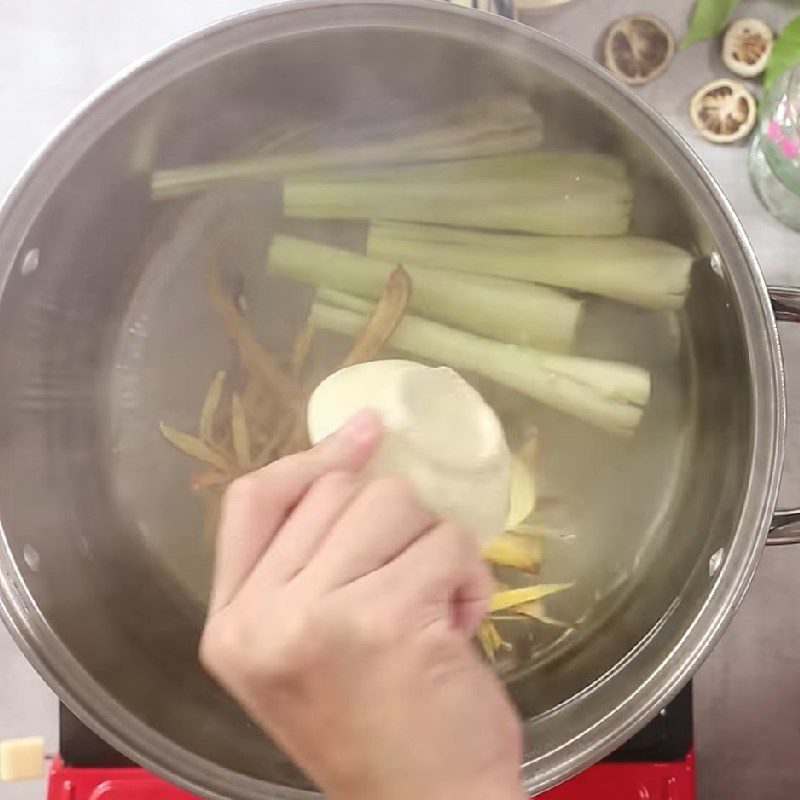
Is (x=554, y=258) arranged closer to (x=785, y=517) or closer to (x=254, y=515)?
(x=785, y=517)

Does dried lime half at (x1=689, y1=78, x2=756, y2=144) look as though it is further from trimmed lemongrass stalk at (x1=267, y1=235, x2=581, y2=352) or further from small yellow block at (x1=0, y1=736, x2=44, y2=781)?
small yellow block at (x1=0, y1=736, x2=44, y2=781)

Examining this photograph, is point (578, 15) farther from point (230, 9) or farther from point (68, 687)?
point (68, 687)

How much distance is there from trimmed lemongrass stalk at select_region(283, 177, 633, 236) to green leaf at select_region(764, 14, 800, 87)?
0.59 ft

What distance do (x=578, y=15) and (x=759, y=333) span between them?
13.2 inches

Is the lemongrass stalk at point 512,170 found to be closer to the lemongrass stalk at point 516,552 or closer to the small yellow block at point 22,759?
the lemongrass stalk at point 516,552

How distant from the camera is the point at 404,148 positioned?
65 centimetres

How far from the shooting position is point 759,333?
498mm

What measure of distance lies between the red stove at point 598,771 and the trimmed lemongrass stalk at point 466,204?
345 millimetres

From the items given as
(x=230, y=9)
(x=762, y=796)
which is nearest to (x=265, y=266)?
(x=230, y=9)

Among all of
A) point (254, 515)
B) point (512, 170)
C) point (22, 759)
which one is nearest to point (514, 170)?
point (512, 170)

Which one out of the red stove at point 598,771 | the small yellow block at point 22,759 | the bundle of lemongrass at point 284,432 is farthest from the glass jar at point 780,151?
the small yellow block at point 22,759

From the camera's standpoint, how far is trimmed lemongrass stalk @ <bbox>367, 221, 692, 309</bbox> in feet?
2.02

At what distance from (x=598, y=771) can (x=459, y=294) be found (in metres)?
0.36

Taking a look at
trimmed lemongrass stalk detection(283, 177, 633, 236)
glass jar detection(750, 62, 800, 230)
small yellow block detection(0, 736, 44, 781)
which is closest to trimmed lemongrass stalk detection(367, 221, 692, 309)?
trimmed lemongrass stalk detection(283, 177, 633, 236)
